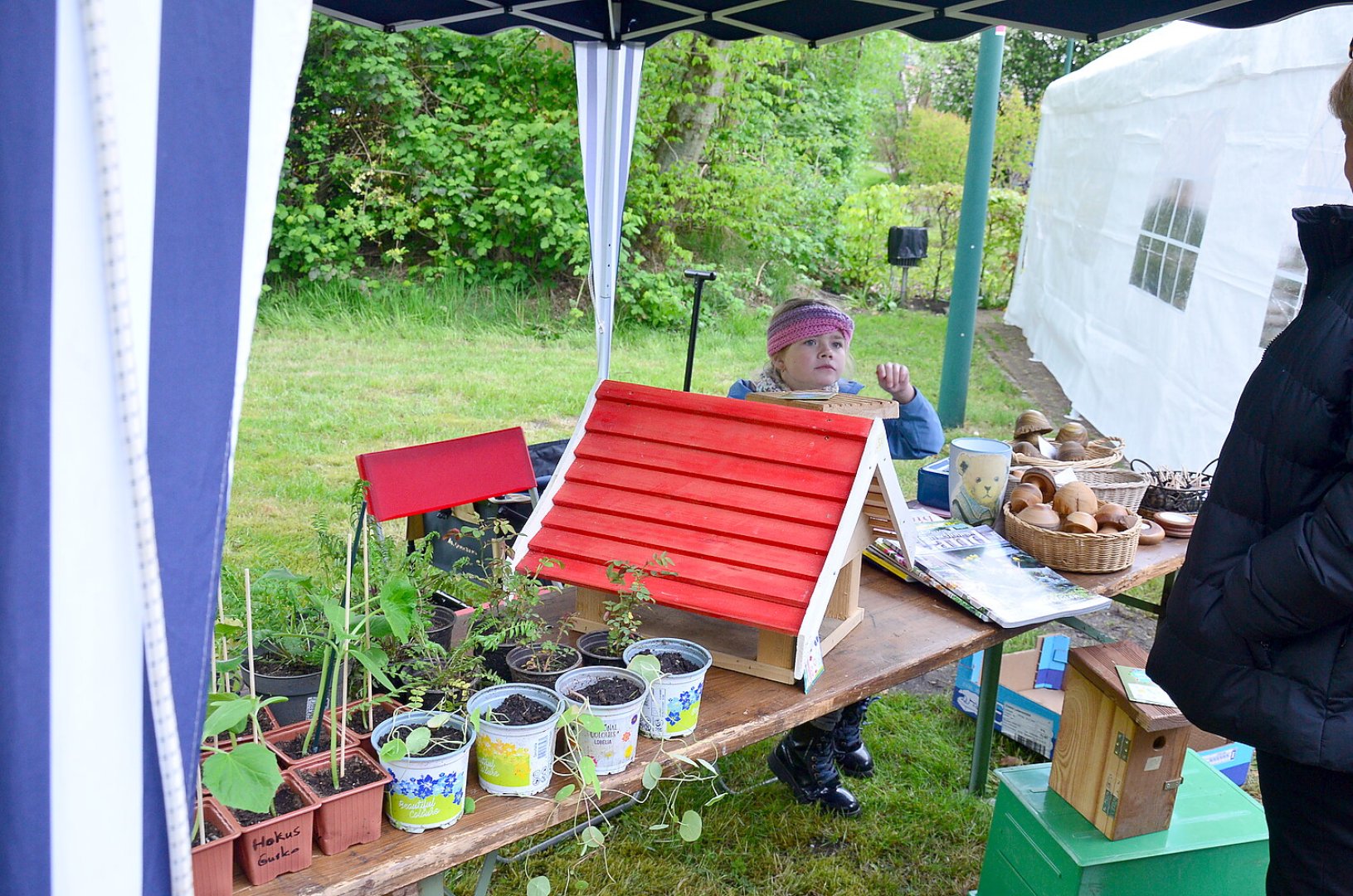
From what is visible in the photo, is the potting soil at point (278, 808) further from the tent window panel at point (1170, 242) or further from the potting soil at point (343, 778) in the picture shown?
the tent window panel at point (1170, 242)

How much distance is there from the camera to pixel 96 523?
900 millimetres

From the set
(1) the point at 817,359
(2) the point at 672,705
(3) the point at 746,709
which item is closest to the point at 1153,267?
(1) the point at 817,359

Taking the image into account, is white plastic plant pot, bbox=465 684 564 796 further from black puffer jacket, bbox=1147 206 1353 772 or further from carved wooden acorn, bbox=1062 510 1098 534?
carved wooden acorn, bbox=1062 510 1098 534

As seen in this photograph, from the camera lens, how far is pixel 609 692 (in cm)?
161

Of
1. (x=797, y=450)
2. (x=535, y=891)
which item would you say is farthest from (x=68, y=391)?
(x=797, y=450)

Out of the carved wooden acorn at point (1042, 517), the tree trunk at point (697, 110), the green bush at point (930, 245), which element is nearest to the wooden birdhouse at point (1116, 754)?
the carved wooden acorn at point (1042, 517)

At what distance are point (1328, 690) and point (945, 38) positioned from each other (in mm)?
2811

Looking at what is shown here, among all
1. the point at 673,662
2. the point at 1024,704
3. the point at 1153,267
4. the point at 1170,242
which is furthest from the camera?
the point at 1153,267

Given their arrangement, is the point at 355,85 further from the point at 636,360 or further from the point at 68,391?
the point at 68,391

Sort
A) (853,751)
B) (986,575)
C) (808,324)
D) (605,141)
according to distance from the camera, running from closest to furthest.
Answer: (986,575) → (808,324) → (853,751) → (605,141)

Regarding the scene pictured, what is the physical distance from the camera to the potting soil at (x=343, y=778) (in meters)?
1.36

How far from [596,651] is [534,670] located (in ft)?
0.47

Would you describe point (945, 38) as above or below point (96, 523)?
above

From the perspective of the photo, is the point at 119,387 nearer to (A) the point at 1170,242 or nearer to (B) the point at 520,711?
(B) the point at 520,711
